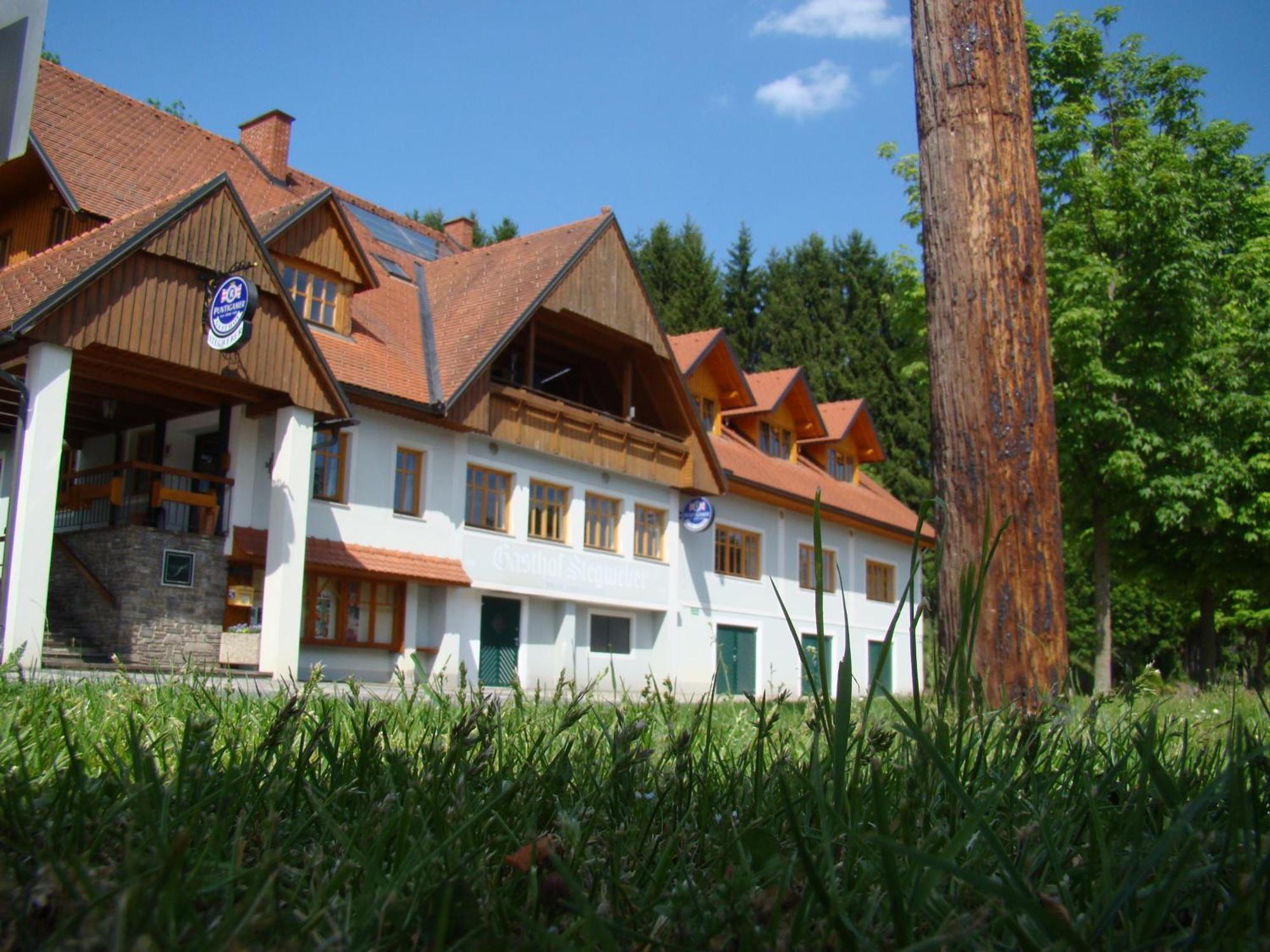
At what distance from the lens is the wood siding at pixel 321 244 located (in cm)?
2109

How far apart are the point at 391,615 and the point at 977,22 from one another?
18.7 meters

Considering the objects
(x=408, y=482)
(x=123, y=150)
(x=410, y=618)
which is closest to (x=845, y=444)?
(x=408, y=482)

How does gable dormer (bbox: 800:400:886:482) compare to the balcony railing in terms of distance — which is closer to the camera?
the balcony railing

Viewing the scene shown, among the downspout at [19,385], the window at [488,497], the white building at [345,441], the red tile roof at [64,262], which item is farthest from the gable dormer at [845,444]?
the downspout at [19,385]

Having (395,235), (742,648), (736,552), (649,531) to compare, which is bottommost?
(742,648)

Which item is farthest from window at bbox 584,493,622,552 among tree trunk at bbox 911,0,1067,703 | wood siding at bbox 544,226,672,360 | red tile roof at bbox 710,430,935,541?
tree trunk at bbox 911,0,1067,703

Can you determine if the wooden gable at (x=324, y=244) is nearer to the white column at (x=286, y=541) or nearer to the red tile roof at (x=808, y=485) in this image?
the white column at (x=286, y=541)

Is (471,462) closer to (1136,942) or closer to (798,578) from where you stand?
(798,578)

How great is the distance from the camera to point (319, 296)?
22312 millimetres

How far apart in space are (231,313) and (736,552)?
18068 millimetres

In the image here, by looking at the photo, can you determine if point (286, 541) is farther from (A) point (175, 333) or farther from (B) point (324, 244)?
(B) point (324, 244)

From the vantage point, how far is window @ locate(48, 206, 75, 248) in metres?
19.2

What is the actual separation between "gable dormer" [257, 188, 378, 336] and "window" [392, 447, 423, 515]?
2641mm

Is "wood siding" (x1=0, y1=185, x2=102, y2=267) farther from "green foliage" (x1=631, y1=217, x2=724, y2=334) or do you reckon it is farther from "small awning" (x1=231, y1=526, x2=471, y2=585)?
"green foliage" (x1=631, y1=217, x2=724, y2=334)
